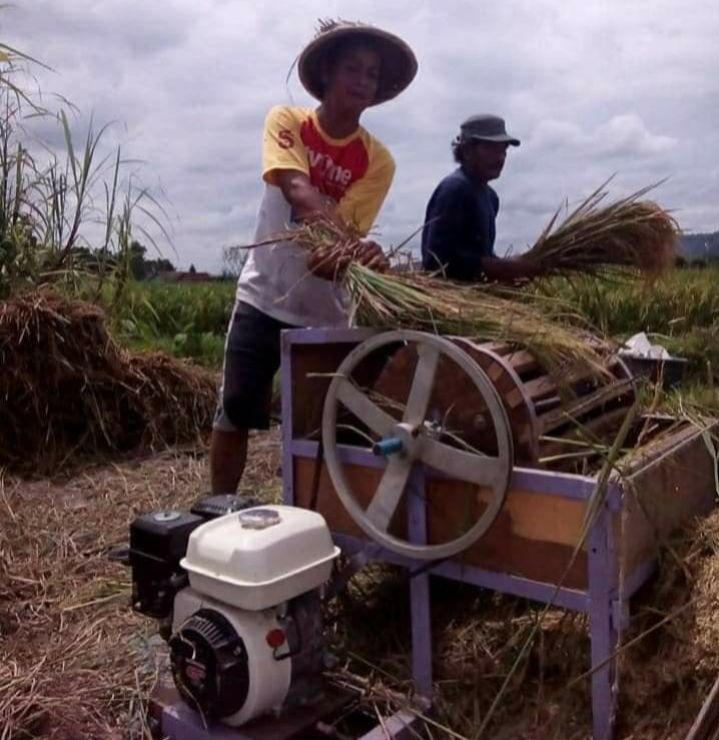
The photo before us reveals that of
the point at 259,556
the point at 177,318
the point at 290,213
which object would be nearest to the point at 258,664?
the point at 259,556

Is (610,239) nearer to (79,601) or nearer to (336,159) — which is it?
(336,159)

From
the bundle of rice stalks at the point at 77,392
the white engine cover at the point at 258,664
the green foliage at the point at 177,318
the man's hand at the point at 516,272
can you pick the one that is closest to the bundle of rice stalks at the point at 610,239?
the man's hand at the point at 516,272

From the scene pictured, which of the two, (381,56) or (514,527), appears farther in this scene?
(381,56)

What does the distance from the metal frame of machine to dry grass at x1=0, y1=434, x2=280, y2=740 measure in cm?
68

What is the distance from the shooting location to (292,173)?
265 centimetres

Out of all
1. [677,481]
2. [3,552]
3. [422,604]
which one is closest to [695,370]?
[677,481]

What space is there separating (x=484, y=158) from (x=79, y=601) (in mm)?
2110

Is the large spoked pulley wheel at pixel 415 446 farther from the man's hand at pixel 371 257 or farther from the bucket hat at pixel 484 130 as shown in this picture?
the bucket hat at pixel 484 130

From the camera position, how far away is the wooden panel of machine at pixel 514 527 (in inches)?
76.3

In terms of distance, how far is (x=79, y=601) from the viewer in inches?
114

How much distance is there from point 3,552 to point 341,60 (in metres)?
1.96

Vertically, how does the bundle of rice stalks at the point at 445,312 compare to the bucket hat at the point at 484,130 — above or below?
below

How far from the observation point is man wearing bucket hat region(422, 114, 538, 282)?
9.73ft

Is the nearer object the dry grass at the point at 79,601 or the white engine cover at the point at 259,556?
the white engine cover at the point at 259,556
